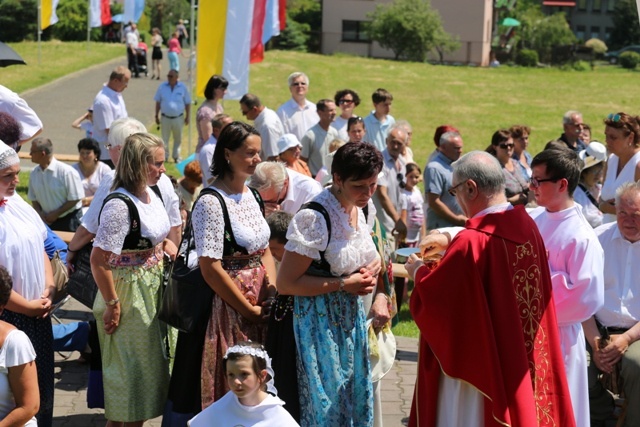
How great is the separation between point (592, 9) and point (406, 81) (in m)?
57.0

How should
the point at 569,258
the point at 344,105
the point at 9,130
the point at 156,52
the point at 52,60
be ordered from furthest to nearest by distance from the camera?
the point at 52,60, the point at 156,52, the point at 344,105, the point at 9,130, the point at 569,258

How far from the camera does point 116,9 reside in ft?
177

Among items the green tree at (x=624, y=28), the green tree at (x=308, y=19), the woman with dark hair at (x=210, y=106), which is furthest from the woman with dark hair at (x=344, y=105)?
the green tree at (x=624, y=28)

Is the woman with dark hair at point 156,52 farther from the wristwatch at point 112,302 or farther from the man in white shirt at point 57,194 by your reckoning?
the wristwatch at point 112,302

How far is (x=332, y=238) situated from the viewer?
4691 millimetres

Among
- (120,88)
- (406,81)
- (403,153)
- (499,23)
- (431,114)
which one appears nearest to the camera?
(403,153)

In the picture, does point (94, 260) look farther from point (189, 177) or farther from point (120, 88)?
point (120, 88)

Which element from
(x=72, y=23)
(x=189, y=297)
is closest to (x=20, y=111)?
(x=189, y=297)

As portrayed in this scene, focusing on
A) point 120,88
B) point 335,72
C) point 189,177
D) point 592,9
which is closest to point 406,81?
point 335,72

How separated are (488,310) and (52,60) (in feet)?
118

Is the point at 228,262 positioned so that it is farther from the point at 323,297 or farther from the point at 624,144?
the point at 624,144

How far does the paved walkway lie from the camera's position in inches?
248

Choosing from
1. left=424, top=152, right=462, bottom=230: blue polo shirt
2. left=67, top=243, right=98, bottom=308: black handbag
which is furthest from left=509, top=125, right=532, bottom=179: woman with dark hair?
left=67, top=243, right=98, bottom=308: black handbag

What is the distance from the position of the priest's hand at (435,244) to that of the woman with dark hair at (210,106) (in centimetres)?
735
